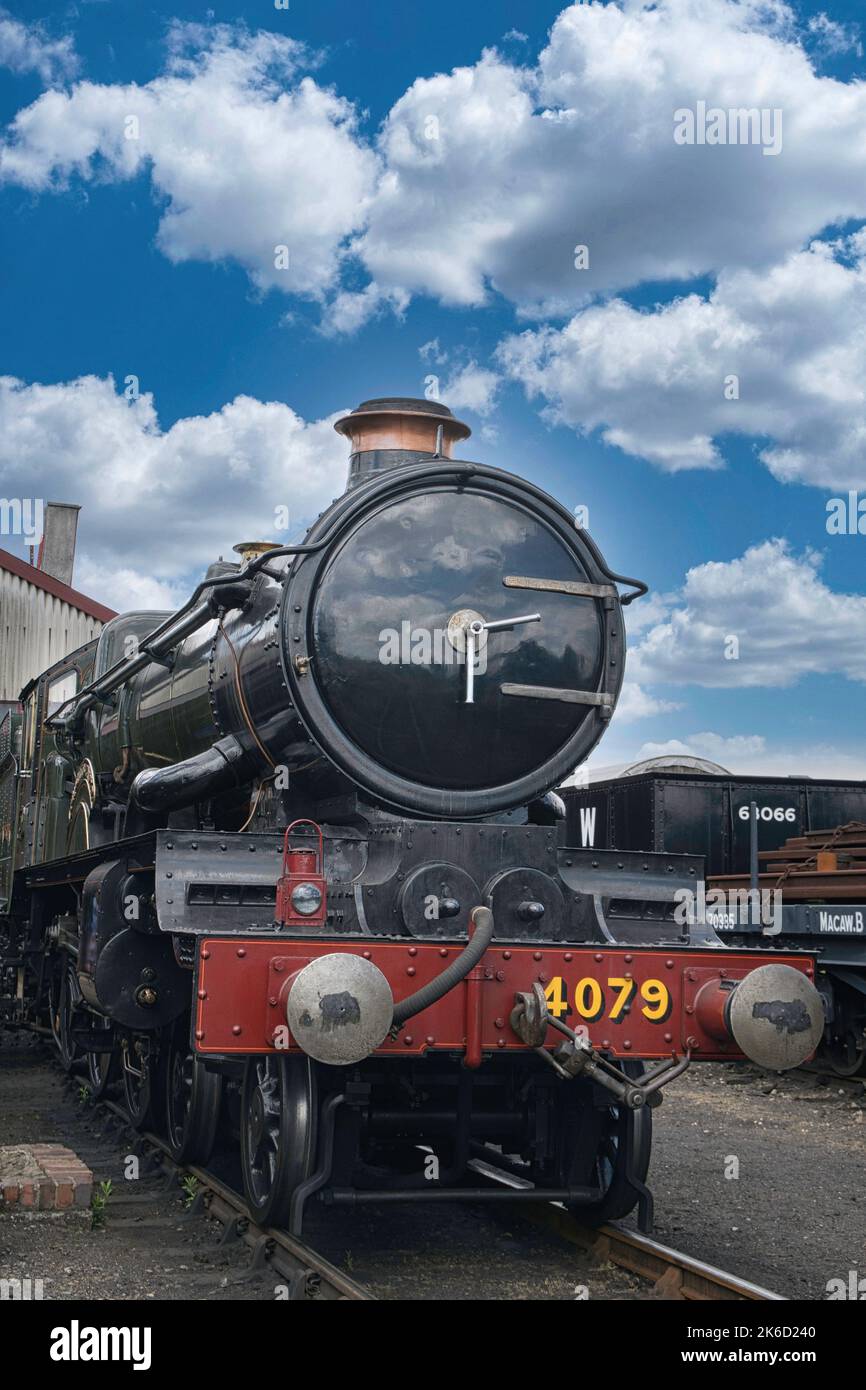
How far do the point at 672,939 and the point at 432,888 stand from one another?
117 cm

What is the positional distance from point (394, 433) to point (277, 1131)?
300 centimetres

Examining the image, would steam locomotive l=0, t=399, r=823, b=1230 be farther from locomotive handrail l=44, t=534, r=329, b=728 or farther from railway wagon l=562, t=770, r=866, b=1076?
railway wagon l=562, t=770, r=866, b=1076

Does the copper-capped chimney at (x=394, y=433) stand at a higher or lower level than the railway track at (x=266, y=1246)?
higher

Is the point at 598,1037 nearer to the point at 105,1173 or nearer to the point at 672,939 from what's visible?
the point at 672,939

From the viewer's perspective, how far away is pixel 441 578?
19.3ft

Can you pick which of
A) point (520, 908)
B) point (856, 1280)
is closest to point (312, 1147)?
point (520, 908)

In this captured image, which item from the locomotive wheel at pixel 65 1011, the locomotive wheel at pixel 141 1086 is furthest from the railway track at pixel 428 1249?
the locomotive wheel at pixel 65 1011

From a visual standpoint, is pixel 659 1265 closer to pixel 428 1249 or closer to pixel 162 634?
pixel 428 1249

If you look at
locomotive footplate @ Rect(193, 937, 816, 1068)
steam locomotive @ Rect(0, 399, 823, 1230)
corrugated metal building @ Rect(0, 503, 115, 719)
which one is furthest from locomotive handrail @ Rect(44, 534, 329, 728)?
corrugated metal building @ Rect(0, 503, 115, 719)

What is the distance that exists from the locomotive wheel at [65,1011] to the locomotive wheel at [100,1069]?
0.55ft

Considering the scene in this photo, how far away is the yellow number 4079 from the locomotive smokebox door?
2.98ft

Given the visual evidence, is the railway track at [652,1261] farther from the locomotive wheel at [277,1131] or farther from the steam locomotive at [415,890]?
the locomotive wheel at [277,1131]

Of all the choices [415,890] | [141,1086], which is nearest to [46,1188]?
[141,1086]

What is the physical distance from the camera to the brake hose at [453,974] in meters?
4.97
